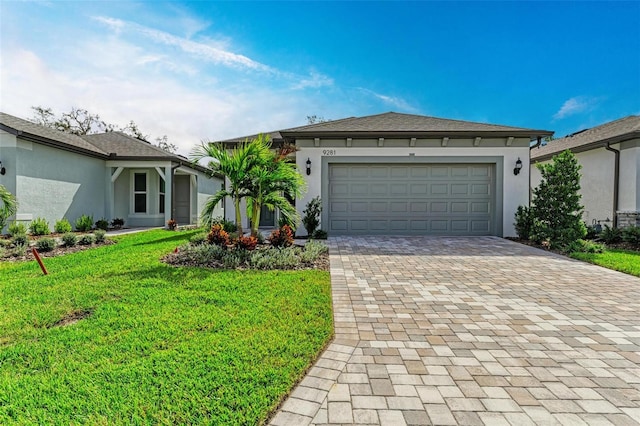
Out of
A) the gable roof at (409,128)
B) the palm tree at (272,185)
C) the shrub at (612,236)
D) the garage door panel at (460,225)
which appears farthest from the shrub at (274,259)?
the shrub at (612,236)

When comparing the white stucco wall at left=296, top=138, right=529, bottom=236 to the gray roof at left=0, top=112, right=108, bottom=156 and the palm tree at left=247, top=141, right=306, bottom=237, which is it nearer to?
the palm tree at left=247, top=141, right=306, bottom=237

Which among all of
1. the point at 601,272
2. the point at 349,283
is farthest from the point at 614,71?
the point at 349,283

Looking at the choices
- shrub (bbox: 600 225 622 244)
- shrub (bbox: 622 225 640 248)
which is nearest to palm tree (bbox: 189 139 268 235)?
shrub (bbox: 622 225 640 248)

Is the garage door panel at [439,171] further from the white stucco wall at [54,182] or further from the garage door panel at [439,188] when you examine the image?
the white stucco wall at [54,182]

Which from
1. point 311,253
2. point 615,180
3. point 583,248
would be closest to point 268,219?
point 311,253

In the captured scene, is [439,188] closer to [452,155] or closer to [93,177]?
[452,155]

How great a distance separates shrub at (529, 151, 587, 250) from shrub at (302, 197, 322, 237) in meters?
6.27

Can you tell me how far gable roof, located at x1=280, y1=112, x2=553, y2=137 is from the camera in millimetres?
9883

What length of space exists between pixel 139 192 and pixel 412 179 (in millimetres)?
11721

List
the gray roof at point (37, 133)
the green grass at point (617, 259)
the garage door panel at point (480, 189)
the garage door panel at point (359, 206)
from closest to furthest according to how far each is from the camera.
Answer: the green grass at point (617, 259) → the gray roof at point (37, 133) → the garage door panel at point (480, 189) → the garage door panel at point (359, 206)

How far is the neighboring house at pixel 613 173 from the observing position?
9.70m

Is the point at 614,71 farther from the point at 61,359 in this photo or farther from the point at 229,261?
the point at 61,359

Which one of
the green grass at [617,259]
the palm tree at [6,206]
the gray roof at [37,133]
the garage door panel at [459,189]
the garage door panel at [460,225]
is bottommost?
the green grass at [617,259]

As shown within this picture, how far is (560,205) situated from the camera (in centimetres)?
816
